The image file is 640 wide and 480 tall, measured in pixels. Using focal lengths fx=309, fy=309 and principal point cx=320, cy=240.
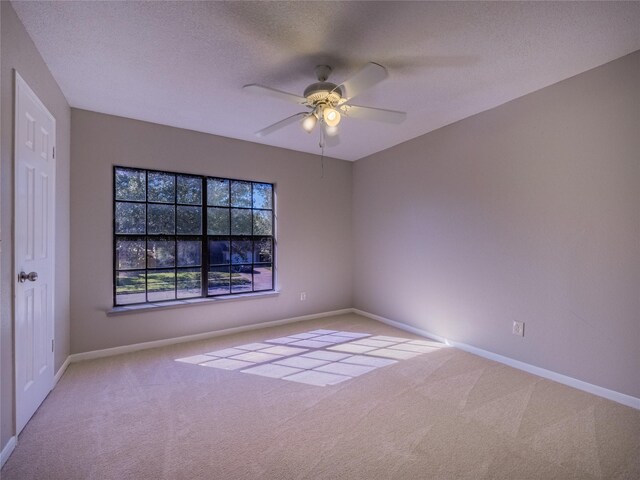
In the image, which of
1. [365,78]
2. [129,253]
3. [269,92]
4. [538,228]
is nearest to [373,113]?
[365,78]

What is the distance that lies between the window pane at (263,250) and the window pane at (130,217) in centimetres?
139

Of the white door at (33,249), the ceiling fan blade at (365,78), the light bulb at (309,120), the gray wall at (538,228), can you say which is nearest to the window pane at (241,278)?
the white door at (33,249)

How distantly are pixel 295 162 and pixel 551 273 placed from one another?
3.29 meters

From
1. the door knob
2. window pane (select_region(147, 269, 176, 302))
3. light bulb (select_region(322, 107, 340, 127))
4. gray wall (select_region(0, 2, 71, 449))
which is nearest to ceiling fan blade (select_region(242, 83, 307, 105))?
light bulb (select_region(322, 107, 340, 127))

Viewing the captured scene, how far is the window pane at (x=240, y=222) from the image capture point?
13.4 feet

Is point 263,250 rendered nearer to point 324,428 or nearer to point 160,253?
point 160,253

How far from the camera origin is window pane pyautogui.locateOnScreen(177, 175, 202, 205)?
3684mm

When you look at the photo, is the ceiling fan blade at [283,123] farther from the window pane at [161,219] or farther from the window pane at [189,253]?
the window pane at [189,253]

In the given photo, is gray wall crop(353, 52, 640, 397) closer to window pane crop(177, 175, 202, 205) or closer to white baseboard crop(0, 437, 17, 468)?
window pane crop(177, 175, 202, 205)

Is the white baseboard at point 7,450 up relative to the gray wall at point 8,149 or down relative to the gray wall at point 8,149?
down

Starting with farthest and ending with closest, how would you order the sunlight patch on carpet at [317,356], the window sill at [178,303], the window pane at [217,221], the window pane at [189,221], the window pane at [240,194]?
the window pane at [240,194]
the window pane at [217,221]
the window pane at [189,221]
the window sill at [178,303]
the sunlight patch on carpet at [317,356]

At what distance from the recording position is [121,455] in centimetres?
175

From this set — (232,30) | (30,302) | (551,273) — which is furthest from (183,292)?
(551,273)

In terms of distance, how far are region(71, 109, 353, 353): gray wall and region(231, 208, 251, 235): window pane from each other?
1.36 ft
